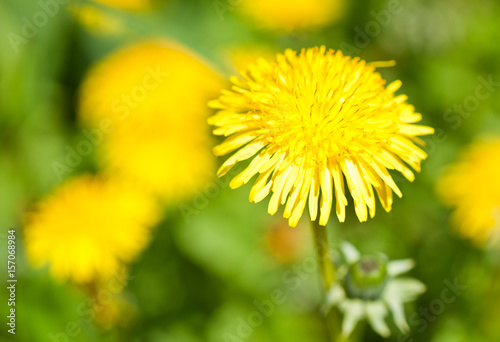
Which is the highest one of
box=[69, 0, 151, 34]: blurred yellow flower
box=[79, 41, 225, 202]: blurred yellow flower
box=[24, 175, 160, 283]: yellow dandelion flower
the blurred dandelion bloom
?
box=[69, 0, 151, 34]: blurred yellow flower

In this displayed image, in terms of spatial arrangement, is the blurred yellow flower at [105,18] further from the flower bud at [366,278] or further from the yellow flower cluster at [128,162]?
the flower bud at [366,278]

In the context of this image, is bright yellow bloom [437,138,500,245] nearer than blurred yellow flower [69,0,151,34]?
Yes

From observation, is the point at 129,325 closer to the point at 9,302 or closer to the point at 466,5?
the point at 9,302

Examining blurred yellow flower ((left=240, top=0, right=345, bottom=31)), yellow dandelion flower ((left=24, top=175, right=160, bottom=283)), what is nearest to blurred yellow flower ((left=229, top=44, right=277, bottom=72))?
blurred yellow flower ((left=240, top=0, right=345, bottom=31))

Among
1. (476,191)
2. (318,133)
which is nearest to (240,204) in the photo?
(476,191)

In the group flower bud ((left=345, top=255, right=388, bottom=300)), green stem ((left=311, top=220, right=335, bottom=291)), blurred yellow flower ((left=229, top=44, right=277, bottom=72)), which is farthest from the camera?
blurred yellow flower ((left=229, top=44, right=277, bottom=72))

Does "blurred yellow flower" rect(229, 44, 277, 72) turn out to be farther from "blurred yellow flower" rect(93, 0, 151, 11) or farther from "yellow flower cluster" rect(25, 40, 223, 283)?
Result: "blurred yellow flower" rect(93, 0, 151, 11)

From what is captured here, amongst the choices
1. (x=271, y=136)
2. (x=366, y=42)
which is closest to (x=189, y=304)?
(x=271, y=136)
